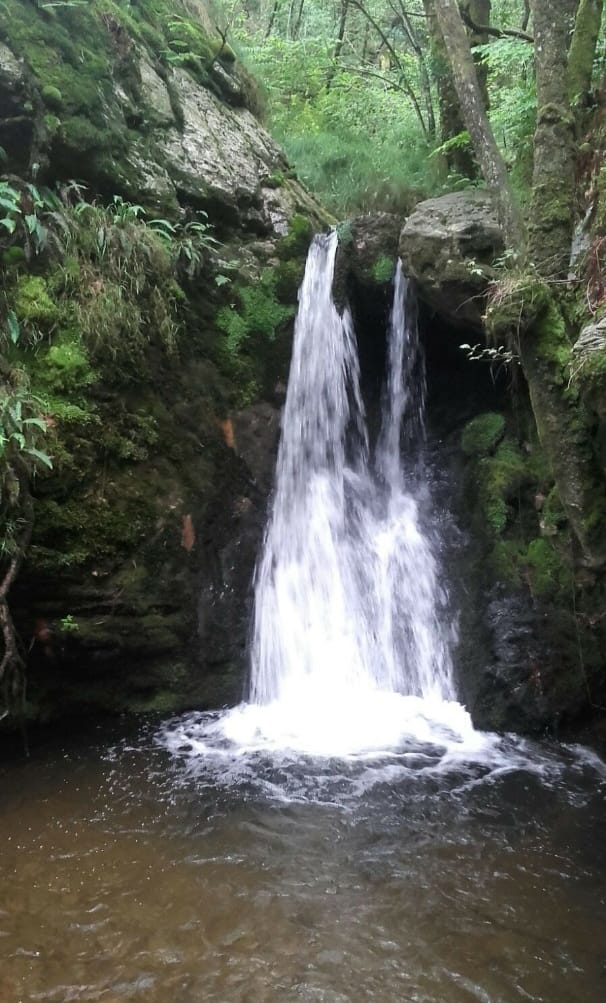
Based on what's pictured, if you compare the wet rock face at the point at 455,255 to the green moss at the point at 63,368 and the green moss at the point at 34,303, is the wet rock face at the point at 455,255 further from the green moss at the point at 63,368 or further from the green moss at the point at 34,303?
the green moss at the point at 34,303

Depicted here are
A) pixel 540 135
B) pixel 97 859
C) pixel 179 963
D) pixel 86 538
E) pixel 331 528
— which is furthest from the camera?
pixel 331 528

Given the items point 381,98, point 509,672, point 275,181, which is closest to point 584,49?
point 275,181

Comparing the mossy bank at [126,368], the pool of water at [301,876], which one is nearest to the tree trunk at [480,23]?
the mossy bank at [126,368]

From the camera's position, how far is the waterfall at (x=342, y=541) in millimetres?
6059

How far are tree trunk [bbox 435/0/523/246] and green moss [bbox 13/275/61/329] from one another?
3875 mm

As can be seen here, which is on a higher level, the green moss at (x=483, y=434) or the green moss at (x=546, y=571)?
the green moss at (x=483, y=434)

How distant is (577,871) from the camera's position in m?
3.53

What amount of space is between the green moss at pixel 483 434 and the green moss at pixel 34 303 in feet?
13.7

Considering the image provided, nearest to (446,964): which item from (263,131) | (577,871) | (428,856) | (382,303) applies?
(428,856)

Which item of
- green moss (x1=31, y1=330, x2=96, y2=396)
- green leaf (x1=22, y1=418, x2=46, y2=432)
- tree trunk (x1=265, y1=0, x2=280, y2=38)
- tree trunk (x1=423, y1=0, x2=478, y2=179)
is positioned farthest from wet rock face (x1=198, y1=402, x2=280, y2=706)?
tree trunk (x1=265, y1=0, x2=280, y2=38)

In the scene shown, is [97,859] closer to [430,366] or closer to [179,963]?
[179,963]

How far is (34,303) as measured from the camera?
17.3 ft

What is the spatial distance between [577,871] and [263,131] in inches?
351

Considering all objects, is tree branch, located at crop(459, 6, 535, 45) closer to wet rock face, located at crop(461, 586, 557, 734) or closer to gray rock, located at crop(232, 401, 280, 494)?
gray rock, located at crop(232, 401, 280, 494)
